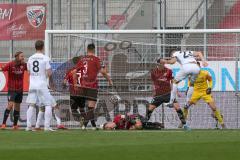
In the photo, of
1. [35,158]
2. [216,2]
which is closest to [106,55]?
[216,2]

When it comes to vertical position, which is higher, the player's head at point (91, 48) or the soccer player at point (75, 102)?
the player's head at point (91, 48)

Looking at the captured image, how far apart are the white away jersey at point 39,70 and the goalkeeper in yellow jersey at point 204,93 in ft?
13.8

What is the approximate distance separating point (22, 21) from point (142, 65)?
5102 mm

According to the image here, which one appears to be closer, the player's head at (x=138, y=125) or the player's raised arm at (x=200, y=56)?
the player's raised arm at (x=200, y=56)

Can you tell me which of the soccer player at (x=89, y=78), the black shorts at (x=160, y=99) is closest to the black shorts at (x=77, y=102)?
the soccer player at (x=89, y=78)

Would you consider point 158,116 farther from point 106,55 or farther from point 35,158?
point 35,158

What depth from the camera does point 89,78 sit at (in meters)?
21.3

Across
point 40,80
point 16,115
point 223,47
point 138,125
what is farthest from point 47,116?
point 223,47

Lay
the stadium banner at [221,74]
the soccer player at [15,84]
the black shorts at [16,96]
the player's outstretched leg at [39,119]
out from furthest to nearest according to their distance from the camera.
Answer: the stadium banner at [221,74], the black shorts at [16,96], the soccer player at [15,84], the player's outstretched leg at [39,119]

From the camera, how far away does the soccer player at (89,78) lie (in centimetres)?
2111

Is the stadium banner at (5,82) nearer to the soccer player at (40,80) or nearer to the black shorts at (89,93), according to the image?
the black shorts at (89,93)

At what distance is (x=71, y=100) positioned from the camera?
21.9 meters

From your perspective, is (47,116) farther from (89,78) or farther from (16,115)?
(16,115)

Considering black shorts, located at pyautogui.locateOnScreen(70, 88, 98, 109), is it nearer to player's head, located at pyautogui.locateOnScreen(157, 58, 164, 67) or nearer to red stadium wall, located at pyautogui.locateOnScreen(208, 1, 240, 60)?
player's head, located at pyautogui.locateOnScreen(157, 58, 164, 67)
